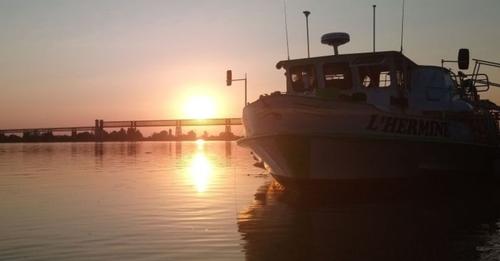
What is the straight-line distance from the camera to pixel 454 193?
18.9 m

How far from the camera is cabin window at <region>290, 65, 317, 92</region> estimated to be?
19.1 m

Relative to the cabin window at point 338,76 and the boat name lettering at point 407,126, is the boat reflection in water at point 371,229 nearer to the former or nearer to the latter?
the boat name lettering at point 407,126

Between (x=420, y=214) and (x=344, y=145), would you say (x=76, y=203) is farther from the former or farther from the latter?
(x=420, y=214)

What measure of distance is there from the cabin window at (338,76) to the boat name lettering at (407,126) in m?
2.47

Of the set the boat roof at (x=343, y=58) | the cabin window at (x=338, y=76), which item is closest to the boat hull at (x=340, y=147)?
the cabin window at (x=338, y=76)

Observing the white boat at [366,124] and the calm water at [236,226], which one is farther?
the white boat at [366,124]

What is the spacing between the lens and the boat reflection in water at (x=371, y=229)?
949 cm

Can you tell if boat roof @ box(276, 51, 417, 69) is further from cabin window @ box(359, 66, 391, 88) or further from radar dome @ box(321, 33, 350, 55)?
radar dome @ box(321, 33, 350, 55)

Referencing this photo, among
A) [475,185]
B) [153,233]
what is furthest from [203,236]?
[475,185]

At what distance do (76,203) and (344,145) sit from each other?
8.05 meters

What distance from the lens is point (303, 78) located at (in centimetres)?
1947

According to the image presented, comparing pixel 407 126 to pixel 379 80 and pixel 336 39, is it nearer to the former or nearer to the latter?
pixel 379 80

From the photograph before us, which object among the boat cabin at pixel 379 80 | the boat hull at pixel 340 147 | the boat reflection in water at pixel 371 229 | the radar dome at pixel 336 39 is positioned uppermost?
the radar dome at pixel 336 39

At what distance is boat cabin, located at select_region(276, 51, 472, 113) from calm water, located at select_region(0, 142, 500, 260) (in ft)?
10.8
